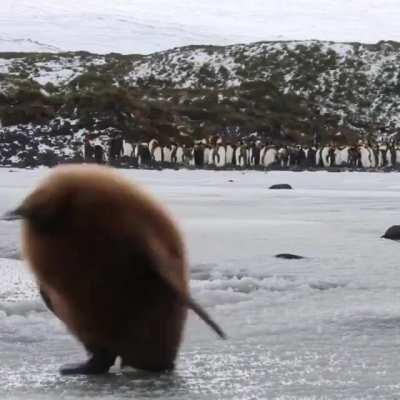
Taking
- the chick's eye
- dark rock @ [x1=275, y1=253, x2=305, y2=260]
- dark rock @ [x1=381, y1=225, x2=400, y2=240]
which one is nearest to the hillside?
dark rock @ [x1=381, y1=225, x2=400, y2=240]

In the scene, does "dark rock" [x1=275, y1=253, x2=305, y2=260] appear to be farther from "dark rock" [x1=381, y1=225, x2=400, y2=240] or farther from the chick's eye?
the chick's eye

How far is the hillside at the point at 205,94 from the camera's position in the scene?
40.5 meters

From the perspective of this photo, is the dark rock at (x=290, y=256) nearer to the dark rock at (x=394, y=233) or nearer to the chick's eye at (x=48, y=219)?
the dark rock at (x=394, y=233)

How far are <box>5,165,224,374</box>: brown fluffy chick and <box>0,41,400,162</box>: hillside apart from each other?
3373cm

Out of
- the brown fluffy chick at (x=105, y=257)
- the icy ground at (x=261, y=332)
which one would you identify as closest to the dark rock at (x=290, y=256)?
the icy ground at (x=261, y=332)

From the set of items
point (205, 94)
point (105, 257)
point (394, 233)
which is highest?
point (105, 257)

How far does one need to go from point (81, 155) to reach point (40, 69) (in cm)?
2337

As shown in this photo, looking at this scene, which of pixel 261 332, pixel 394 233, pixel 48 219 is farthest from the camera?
pixel 394 233

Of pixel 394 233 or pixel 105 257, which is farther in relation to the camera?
pixel 394 233

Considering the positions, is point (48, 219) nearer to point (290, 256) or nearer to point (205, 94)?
point (290, 256)

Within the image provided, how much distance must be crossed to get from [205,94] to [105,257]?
51.4 metres

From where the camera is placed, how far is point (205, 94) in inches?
2089

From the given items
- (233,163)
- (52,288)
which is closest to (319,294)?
(52,288)

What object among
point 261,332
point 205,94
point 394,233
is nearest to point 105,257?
point 261,332
